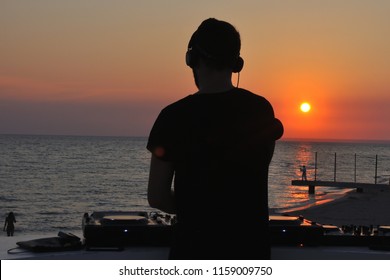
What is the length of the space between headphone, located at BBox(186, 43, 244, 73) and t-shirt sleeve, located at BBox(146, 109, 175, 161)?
→ 0.46 ft

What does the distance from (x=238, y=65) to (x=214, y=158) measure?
23 centimetres

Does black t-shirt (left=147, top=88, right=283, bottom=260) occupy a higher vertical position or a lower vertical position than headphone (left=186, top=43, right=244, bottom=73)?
lower

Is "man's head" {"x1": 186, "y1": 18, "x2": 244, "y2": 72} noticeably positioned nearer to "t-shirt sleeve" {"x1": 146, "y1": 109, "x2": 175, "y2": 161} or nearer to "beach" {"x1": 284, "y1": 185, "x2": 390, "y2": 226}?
"t-shirt sleeve" {"x1": 146, "y1": 109, "x2": 175, "y2": 161}

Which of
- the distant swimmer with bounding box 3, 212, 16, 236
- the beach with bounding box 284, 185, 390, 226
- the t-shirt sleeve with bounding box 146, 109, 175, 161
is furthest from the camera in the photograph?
the beach with bounding box 284, 185, 390, 226

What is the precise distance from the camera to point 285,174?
81.4 m

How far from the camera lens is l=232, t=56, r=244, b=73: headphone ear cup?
1531 millimetres

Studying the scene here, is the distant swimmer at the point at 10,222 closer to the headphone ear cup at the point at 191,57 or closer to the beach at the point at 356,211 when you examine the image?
the beach at the point at 356,211

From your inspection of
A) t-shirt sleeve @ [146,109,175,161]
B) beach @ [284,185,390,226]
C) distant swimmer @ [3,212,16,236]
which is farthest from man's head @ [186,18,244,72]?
beach @ [284,185,390,226]

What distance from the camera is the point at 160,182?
4.85 ft

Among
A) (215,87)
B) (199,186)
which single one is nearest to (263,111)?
(215,87)

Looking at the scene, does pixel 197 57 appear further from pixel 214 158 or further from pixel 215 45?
pixel 214 158

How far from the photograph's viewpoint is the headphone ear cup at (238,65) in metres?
1.53

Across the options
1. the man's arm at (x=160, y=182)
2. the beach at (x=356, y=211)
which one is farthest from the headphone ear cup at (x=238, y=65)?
the beach at (x=356, y=211)
